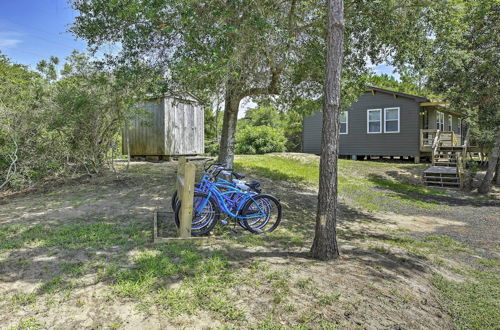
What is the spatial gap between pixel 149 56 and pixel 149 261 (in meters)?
4.71

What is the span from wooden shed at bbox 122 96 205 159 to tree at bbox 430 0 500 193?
28.5 ft

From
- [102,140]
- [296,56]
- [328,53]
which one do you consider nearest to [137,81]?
[102,140]

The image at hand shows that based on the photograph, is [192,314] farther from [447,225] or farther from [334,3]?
[447,225]

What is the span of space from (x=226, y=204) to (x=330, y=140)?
79.0 inches

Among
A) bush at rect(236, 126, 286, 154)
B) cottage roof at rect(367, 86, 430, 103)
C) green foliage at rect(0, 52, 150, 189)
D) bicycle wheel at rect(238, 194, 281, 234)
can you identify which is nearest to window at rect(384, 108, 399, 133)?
cottage roof at rect(367, 86, 430, 103)

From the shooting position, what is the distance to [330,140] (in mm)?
3783

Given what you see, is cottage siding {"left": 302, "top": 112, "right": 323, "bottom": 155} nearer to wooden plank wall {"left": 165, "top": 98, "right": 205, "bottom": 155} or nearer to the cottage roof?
the cottage roof

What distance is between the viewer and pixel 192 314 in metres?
2.56

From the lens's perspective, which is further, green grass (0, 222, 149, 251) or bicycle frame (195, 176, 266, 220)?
bicycle frame (195, 176, 266, 220)

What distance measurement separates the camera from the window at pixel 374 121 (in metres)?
17.3

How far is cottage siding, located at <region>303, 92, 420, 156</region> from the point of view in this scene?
16359mm

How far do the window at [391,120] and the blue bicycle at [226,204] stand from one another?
13920 mm

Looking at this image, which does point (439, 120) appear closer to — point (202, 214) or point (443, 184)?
point (443, 184)

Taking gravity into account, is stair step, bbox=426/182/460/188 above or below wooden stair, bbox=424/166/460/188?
below
